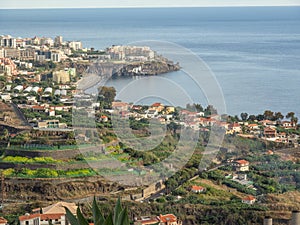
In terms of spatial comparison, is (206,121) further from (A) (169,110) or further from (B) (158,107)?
(B) (158,107)

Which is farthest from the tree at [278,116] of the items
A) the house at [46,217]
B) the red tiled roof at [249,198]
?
the house at [46,217]

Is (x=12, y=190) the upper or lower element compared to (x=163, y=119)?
lower

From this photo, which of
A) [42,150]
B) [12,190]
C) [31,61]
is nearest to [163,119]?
[42,150]

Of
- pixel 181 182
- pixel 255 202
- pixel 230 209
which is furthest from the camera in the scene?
pixel 181 182

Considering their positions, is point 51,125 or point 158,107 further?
point 158,107

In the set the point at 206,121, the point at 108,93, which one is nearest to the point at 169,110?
the point at 206,121

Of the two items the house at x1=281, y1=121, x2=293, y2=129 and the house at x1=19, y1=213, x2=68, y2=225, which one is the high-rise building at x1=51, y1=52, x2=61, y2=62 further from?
the house at x1=19, y1=213, x2=68, y2=225

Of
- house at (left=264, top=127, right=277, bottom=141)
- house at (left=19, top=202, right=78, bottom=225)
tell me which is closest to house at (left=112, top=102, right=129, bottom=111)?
house at (left=264, top=127, right=277, bottom=141)

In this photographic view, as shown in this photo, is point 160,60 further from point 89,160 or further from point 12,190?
point 12,190
